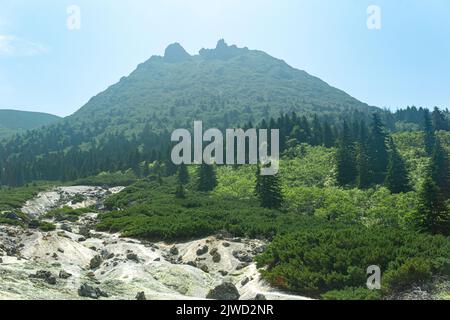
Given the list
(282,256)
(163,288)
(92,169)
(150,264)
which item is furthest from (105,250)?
(92,169)

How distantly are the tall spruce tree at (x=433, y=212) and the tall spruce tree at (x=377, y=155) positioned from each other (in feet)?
101

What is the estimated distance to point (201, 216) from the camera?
38.1m

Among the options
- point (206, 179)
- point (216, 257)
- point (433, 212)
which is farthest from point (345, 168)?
point (216, 257)

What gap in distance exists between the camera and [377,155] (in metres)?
62.9

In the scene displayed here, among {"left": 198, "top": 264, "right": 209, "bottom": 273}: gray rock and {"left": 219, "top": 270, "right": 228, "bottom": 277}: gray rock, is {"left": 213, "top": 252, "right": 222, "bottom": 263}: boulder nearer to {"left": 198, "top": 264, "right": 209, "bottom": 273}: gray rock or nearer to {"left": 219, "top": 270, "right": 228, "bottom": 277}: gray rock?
{"left": 198, "top": 264, "right": 209, "bottom": 273}: gray rock

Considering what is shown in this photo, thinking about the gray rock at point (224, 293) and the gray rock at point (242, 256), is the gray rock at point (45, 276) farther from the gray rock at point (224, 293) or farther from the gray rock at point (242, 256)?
the gray rock at point (242, 256)

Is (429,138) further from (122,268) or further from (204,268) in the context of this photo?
(122,268)

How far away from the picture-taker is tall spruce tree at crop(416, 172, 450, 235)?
24.6 meters

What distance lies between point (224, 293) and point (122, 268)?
637 centimetres

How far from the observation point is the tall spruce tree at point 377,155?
185 feet

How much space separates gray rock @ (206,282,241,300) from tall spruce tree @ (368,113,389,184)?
139ft
